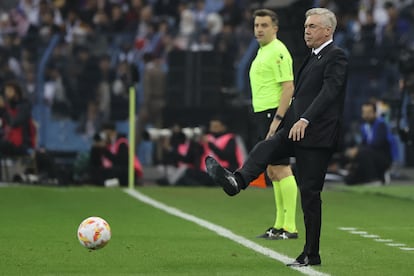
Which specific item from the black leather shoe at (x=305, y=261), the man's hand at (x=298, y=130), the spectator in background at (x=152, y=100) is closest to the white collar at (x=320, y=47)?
the man's hand at (x=298, y=130)

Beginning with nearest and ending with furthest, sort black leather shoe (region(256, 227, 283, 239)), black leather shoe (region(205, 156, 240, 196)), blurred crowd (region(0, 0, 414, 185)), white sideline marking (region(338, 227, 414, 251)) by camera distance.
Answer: black leather shoe (region(205, 156, 240, 196)) < white sideline marking (region(338, 227, 414, 251)) < black leather shoe (region(256, 227, 283, 239)) < blurred crowd (region(0, 0, 414, 185))

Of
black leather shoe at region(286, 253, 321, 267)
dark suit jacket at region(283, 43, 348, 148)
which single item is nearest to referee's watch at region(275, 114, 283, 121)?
dark suit jacket at region(283, 43, 348, 148)

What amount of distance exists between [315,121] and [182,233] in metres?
3.40

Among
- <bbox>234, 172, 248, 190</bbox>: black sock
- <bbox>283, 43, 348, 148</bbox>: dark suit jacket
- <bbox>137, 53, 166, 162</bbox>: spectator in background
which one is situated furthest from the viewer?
<bbox>137, 53, 166, 162</bbox>: spectator in background

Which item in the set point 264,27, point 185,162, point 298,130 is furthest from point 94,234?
point 185,162

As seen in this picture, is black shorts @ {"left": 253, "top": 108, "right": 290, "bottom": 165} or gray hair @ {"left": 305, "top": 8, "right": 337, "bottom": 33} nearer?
gray hair @ {"left": 305, "top": 8, "right": 337, "bottom": 33}

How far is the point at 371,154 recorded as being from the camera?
23859 mm

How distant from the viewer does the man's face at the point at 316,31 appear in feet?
33.8

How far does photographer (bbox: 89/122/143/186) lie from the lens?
2297cm

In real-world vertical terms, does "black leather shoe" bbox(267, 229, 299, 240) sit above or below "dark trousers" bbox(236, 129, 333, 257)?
below

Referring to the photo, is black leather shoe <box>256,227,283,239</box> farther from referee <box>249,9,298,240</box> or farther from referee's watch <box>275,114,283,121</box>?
referee's watch <box>275,114,283,121</box>

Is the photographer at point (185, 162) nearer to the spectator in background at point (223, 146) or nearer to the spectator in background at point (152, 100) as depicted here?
the spectator in background at point (223, 146)

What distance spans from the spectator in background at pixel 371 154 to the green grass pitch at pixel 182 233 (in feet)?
7.98

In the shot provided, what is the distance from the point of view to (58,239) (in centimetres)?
1248
